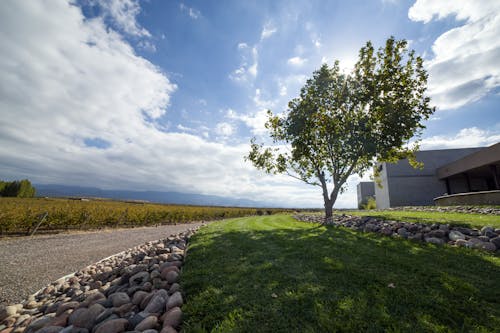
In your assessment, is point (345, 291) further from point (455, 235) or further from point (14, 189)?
point (14, 189)

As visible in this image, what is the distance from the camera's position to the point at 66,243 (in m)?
11.1

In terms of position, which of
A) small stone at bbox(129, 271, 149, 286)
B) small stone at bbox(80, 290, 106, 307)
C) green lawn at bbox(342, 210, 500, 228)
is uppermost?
green lawn at bbox(342, 210, 500, 228)

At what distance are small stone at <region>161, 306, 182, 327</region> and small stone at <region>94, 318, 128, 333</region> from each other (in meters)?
0.51

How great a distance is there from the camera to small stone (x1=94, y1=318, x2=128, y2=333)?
2.58m

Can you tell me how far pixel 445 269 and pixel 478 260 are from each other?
1.26 meters

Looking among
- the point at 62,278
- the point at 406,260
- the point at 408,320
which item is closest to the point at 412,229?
the point at 406,260

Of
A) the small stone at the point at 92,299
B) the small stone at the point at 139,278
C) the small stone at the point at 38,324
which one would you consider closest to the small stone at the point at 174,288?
the small stone at the point at 139,278

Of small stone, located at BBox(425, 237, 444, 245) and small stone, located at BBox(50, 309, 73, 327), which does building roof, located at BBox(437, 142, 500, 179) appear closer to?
small stone, located at BBox(425, 237, 444, 245)

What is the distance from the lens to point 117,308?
3.14m

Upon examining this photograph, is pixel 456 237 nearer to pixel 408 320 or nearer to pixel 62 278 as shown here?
pixel 408 320

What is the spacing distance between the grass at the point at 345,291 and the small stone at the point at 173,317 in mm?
112

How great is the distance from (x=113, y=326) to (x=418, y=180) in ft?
140

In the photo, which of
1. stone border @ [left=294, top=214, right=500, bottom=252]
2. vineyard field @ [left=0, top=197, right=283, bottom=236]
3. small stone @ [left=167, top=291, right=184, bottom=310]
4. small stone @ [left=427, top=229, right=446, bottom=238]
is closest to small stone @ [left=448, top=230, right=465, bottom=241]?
stone border @ [left=294, top=214, right=500, bottom=252]

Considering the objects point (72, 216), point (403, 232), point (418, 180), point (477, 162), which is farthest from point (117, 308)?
point (418, 180)
